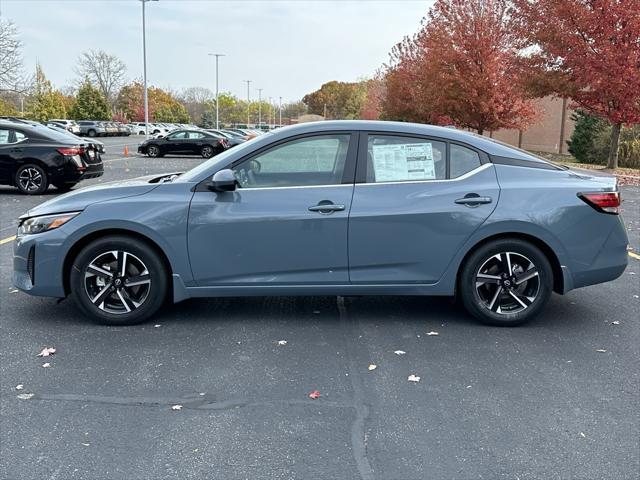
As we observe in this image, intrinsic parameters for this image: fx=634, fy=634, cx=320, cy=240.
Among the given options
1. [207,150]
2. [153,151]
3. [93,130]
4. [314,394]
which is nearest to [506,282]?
[314,394]

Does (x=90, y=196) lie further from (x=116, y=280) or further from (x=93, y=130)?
(x=93, y=130)

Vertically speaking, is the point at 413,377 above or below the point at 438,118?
below

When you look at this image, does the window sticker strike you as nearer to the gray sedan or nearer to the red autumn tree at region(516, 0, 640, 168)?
the gray sedan

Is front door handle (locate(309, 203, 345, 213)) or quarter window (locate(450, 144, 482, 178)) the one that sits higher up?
quarter window (locate(450, 144, 482, 178))

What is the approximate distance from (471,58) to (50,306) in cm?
2490

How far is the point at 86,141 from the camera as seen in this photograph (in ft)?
42.2

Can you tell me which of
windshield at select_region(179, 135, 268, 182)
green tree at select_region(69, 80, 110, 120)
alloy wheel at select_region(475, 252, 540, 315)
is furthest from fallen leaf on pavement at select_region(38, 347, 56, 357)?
Result: green tree at select_region(69, 80, 110, 120)

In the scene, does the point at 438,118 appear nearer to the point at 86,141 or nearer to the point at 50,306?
the point at 86,141

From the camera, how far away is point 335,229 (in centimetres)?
471

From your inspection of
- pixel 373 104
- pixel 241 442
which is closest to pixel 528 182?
pixel 241 442

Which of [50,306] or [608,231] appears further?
[50,306]

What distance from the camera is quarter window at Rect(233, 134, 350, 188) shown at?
482cm

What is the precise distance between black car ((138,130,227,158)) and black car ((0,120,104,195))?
656 inches

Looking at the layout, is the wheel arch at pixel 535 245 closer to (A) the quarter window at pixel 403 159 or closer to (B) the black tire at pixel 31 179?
(A) the quarter window at pixel 403 159
